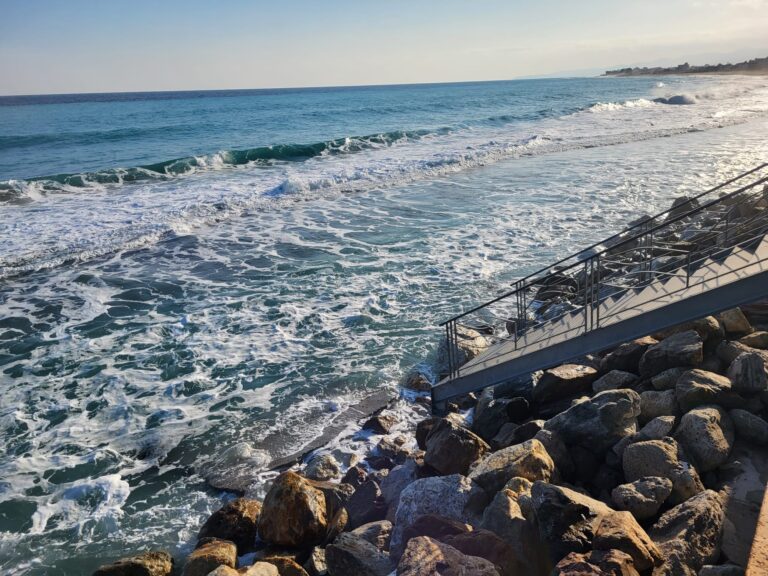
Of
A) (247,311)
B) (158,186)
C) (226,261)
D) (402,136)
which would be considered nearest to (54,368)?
(247,311)

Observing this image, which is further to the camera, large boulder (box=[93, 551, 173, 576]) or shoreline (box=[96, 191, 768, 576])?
large boulder (box=[93, 551, 173, 576])

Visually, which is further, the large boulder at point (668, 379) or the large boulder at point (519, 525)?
the large boulder at point (668, 379)

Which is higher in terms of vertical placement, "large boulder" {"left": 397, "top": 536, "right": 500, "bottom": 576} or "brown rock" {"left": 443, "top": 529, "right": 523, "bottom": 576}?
"large boulder" {"left": 397, "top": 536, "right": 500, "bottom": 576}

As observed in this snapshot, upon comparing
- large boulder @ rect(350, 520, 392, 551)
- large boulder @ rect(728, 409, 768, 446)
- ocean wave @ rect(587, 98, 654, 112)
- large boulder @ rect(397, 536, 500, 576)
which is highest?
ocean wave @ rect(587, 98, 654, 112)

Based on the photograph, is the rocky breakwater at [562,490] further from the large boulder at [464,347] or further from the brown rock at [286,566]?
the large boulder at [464,347]

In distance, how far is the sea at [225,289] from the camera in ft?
23.6

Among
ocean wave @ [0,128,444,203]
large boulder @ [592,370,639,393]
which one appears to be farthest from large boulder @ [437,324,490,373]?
ocean wave @ [0,128,444,203]

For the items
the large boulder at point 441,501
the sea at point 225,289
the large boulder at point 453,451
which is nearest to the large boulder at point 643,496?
the large boulder at point 441,501

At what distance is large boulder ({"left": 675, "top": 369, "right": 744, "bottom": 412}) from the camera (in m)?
5.44

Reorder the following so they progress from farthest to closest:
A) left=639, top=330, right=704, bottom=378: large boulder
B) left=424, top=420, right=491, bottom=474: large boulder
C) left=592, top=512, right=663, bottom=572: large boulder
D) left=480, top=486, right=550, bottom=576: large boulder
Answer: left=639, top=330, right=704, bottom=378: large boulder, left=424, top=420, right=491, bottom=474: large boulder, left=480, top=486, right=550, bottom=576: large boulder, left=592, top=512, right=663, bottom=572: large boulder

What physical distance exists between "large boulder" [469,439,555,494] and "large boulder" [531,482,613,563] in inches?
30.0

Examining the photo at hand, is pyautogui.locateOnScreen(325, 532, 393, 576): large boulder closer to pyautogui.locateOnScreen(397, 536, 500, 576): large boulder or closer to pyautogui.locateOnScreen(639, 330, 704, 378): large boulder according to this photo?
pyautogui.locateOnScreen(397, 536, 500, 576): large boulder

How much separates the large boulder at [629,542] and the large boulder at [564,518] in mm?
135

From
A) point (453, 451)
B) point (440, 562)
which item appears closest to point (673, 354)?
point (453, 451)
